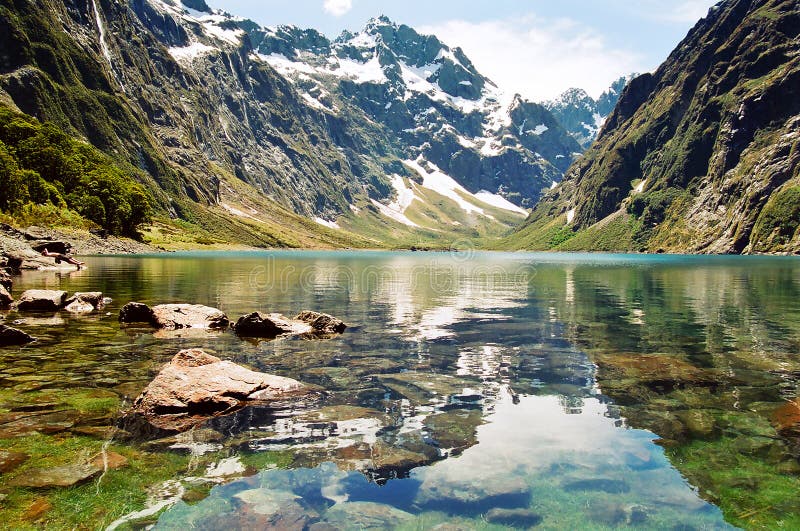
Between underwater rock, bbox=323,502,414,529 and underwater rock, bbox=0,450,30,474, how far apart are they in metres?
8.01

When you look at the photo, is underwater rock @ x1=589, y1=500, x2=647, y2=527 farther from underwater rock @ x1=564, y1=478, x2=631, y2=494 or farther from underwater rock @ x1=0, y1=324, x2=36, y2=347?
underwater rock @ x1=0, y1=324, x2=36, y2=347

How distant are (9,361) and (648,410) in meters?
27.6

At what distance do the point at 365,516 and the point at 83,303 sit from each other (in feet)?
132

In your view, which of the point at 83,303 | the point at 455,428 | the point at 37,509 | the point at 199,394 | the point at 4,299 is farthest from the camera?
the point at 83,303

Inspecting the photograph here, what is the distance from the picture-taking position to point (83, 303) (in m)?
42.4

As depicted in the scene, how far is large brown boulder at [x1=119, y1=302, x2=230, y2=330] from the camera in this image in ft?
117

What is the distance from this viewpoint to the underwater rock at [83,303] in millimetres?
41662

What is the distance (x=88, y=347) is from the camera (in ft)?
90.7

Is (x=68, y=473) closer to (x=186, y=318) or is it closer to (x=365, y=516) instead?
(x=365, y=516)

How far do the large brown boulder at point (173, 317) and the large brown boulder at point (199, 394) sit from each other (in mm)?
15520

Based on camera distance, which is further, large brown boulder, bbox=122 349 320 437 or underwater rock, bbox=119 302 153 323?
underwater rock, bbox=119 302 153 323

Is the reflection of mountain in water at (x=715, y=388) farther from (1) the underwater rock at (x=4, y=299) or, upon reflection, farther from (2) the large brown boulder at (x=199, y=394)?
(1) the underwater rock at (x=4, y=299)

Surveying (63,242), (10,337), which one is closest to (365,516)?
(10,337)

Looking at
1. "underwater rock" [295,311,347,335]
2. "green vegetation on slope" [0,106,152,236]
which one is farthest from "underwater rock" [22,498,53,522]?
"green vegetation on slope" [0,106,152,236]
